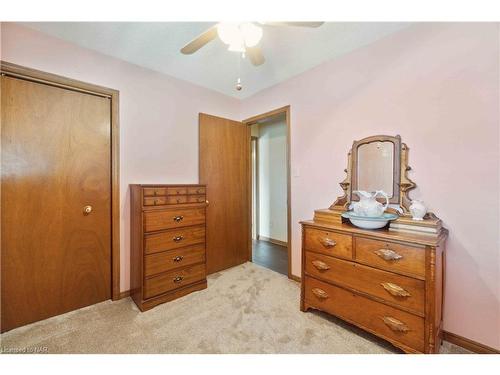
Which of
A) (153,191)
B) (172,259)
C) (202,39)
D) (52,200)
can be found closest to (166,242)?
(172,259)

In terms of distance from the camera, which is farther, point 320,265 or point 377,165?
point 377,165

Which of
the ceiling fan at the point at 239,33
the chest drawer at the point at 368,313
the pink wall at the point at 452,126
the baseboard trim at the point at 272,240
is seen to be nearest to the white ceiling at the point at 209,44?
the pink wall at the point at 452,126

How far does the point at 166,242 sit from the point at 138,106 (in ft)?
4.72

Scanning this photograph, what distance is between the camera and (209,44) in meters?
1.85

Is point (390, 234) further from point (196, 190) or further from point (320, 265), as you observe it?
point (196, 190)

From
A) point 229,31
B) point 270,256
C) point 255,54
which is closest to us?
point 229,31

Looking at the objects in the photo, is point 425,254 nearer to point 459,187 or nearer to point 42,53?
point 459,187

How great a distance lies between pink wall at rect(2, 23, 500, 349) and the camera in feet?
4.41

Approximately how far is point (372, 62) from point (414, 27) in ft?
1.07

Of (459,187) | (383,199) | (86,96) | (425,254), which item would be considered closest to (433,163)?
(459,187)

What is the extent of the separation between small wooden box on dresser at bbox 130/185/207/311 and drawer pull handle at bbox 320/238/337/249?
1230 millimetres
